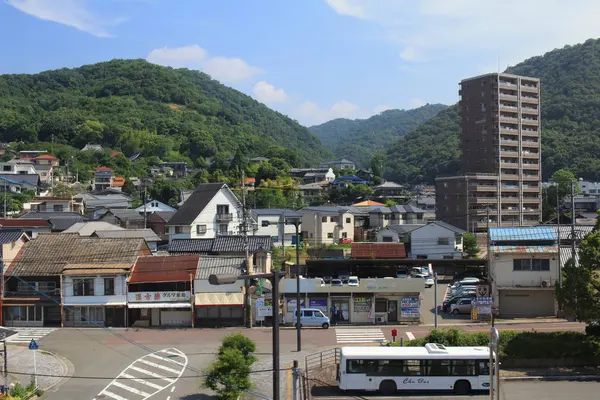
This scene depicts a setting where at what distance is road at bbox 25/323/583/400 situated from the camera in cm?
1759

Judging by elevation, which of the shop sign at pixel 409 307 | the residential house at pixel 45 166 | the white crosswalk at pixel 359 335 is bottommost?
the white crosswalk at pixel 359 335

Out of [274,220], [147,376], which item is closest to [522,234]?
[147,376]

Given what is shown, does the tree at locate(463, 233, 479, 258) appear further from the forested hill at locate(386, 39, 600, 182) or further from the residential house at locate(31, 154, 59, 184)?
the residential house at locate(31, 154, 59, 184)

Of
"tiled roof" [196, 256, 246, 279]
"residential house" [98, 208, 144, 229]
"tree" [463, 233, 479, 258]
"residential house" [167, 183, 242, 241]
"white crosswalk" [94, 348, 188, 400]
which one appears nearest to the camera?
"white crosswalk" [94, 348, 188, 400]

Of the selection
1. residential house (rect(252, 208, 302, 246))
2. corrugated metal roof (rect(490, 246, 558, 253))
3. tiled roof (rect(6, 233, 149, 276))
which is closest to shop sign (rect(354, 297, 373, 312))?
corrugated metal roof (rect(490, 246, 558, 253))

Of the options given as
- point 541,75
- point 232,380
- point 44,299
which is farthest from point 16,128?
point 232,380

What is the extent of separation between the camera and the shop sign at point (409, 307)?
26812 mm

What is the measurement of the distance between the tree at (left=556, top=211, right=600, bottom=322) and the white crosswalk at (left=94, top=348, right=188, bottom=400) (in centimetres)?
1312

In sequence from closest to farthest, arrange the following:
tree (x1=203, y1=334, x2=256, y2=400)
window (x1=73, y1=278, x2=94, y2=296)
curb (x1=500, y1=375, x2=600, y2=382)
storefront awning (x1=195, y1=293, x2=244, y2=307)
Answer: tree (x1=203, y1=334, x2=256, y2=400)
curb (x1=500, y1=375, x2=600, y2=382)
storefront awning (x1=195, y1=293, x2=244, y2=307)
window (x1=73, y1=278, x2=94, y2=296)

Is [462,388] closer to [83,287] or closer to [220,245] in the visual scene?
[83,287]

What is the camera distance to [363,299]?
27.0 metres

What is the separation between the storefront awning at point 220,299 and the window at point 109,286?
394 cm

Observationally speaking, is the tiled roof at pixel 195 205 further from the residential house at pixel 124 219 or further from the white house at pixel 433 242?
the white house at pixel 433 242

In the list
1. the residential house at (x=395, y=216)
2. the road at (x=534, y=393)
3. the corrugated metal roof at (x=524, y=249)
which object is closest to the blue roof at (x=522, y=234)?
the corrugated metal roof at (x=524, y=249)
